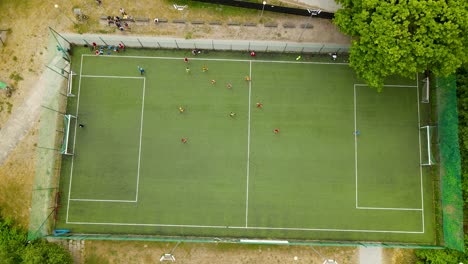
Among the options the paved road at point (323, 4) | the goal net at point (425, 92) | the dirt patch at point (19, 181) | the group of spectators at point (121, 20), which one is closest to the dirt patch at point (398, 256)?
the goal net at point (425, 92)

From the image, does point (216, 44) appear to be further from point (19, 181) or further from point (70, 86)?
point (19, 181)

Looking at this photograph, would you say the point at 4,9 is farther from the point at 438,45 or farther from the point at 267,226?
the point at 438,45

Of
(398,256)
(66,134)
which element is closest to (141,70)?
(66,134)

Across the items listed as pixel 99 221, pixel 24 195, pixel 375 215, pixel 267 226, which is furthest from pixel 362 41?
pixel 24 195

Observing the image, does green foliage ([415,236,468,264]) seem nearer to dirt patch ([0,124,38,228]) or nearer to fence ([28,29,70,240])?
fence ([28,29,70,240])

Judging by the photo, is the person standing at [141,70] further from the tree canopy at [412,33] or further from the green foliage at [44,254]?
the tree canopy at [412,33]
